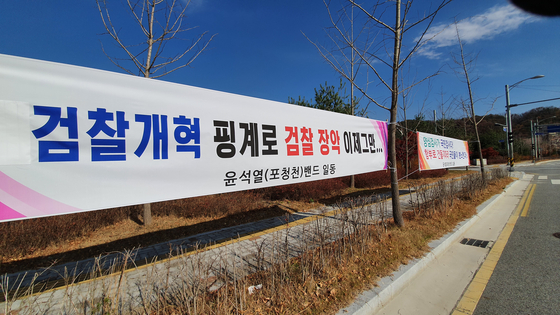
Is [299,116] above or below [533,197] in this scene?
above

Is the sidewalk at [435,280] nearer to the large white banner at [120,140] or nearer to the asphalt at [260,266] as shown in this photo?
the asphalt at [260,266]

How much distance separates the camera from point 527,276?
3316 mm

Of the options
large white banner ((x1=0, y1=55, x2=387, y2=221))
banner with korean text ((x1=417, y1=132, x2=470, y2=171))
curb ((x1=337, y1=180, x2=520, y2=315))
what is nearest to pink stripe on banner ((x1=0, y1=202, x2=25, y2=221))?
large white banner ((x1=0, y1=55, x2=387, y2=221))

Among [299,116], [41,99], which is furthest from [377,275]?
[41,99]

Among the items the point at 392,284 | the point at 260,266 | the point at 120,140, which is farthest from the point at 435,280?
the point at 120,140

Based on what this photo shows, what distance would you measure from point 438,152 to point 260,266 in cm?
791

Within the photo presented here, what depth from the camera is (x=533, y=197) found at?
29.1 ft

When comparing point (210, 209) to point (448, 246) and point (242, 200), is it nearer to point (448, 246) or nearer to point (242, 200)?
point (242, 200)

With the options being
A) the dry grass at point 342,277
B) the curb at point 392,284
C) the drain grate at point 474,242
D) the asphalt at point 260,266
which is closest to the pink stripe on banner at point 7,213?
the asphalt at point 260,266

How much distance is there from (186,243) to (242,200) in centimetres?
292

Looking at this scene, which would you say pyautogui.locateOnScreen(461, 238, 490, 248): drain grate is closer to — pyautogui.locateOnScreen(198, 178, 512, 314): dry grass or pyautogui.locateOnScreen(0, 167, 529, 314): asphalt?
pyautogui.locateOnScreen(0, 167, 529, 314): asphalt

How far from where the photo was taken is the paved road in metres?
2.69

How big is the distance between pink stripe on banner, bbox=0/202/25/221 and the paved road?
459 cm

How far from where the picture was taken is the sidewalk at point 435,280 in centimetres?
264
